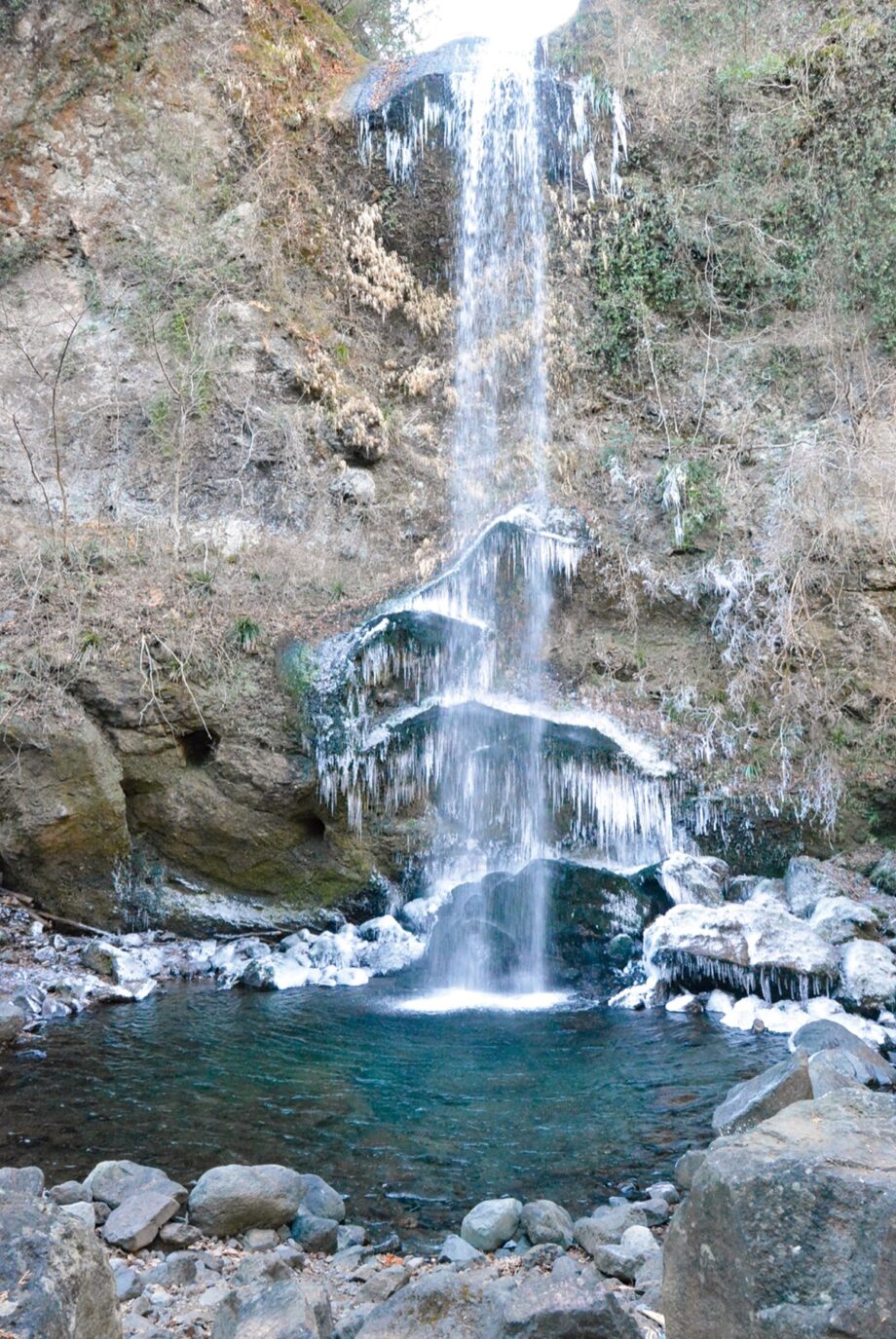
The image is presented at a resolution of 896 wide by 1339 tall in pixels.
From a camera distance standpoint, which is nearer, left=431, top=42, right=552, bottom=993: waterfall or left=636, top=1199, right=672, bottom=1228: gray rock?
left=636, top=1199, right=672, bottom=1228: gray rock

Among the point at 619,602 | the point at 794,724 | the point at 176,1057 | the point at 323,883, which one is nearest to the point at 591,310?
the point at 619,602

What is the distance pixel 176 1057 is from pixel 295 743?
14.0 ft

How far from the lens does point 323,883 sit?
1046cm

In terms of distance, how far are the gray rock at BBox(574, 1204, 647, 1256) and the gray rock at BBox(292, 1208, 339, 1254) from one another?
97 cm

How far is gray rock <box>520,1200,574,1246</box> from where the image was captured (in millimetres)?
3838

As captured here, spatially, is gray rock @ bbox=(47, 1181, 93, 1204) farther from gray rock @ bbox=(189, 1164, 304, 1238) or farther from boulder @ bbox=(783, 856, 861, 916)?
boulder @ bbox=(783, 856, 861, 916)

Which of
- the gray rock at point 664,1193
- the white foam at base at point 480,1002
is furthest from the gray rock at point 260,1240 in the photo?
the white foam at base at point 480,1002

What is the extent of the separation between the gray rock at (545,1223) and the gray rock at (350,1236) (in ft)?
2.14

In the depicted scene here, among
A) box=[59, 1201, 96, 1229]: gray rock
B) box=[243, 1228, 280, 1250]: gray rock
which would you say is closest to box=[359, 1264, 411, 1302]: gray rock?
box=[243, 1228, 280, 1250]: gray rock

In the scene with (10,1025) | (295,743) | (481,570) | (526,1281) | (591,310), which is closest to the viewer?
(526,1281)

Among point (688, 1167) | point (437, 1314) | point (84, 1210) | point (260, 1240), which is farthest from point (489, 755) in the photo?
point (437, 1314)

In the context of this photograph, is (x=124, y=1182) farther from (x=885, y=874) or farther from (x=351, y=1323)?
(x=885, y=874)

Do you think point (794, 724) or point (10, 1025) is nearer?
point (10, 1025)

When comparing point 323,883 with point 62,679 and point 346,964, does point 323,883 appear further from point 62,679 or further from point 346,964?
point 62,679
